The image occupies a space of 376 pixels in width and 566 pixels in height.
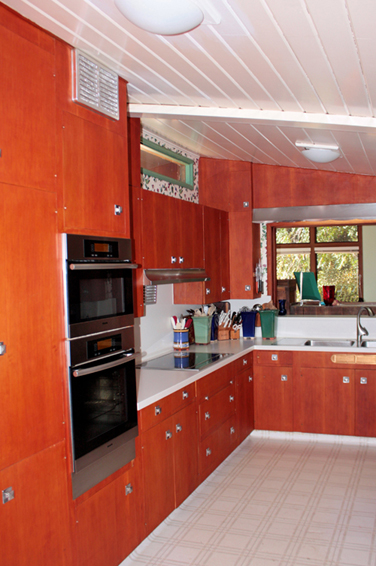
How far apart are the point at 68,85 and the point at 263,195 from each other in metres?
3.27

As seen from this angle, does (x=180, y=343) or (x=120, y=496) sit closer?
(x=120, y=496)

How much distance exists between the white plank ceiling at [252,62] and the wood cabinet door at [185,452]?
1994 mm

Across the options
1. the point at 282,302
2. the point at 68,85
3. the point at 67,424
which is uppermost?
the point at 68,85

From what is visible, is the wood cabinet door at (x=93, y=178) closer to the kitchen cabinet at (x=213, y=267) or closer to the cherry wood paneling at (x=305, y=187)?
the kitchen cabinet at (x=213, y=267)

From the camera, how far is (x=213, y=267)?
4.88 m

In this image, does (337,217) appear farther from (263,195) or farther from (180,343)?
(180,343)

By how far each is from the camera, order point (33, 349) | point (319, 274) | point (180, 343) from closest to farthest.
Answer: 1. point (33, 349)
2. point (180, 343)
3. point (319, 274)

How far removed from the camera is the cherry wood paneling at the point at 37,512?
192 cm

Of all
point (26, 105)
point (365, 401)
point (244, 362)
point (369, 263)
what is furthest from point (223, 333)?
point (369, 263)

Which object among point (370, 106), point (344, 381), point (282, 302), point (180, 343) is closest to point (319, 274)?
point (282, 302)

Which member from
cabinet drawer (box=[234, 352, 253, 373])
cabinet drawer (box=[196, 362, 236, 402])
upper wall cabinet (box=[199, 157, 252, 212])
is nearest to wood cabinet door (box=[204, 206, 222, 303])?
upper wall cabinet (box=[199, 157, 252, 212])

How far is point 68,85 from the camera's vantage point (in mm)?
2342

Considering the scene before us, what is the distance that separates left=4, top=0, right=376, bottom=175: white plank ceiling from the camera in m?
1.87

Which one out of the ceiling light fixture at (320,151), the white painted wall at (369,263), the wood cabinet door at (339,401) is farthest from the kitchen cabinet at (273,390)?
the white painted wall at (369,263)
